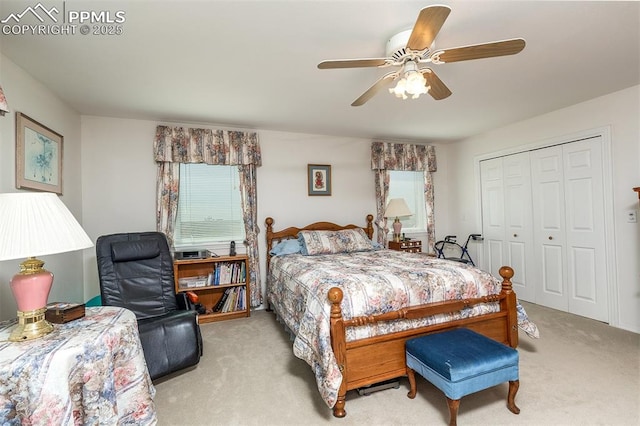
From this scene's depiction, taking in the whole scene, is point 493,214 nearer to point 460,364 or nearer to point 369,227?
point 369,227

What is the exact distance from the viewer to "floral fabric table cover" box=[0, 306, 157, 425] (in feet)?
3.70

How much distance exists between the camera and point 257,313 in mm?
3850

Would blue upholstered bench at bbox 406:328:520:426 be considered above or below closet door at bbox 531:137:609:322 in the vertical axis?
below

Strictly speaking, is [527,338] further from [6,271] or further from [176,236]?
[6,271]

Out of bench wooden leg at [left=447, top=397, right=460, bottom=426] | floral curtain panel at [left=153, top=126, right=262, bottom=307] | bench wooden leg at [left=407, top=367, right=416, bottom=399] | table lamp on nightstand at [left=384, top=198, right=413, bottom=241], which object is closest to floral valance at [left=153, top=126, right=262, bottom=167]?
floral curtain panel at [left=153, top=126, right=262, bottom=307]

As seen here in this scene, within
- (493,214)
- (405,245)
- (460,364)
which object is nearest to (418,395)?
(460,364)

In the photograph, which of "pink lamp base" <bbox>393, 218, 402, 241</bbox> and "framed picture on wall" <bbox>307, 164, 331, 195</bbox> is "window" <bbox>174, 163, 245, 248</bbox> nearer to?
"framed picture on wall" <bbox>307, 164, 331, 195</bbox>

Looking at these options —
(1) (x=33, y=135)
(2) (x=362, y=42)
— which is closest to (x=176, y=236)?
(1) (x=33, y=135)

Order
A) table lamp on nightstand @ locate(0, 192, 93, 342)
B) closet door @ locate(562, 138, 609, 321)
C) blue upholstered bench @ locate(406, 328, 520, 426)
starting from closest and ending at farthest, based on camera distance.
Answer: table lamp on nightstand @ locate(0, 192, 93, 342), blue upholstered bench @ locate(406, 328, 520, 426), closet door @ locate(562, 138, 609, 321)

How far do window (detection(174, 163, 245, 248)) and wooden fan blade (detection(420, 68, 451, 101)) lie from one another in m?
2.74

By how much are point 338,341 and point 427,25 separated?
182 centimetres

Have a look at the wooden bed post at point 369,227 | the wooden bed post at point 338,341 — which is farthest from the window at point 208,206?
the wooden bed post at point 338,341

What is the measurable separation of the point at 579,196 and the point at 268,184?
3840 millimetres

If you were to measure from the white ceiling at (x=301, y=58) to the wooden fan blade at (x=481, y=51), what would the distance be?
0.30 meters
